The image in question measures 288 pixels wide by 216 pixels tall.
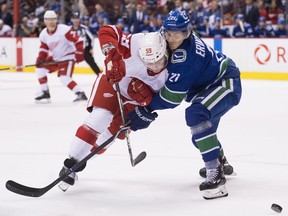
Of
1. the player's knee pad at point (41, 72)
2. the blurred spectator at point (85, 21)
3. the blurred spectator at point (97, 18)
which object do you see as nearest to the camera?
the player's knee pad at point (41, 72)

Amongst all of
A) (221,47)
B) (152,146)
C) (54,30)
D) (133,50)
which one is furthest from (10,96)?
(133,50)

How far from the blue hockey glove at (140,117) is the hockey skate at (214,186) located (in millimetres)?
399

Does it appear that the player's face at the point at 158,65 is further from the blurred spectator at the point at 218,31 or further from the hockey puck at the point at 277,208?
the blurred spectator at the point at 218,31

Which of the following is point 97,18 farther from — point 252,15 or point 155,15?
point 252,15

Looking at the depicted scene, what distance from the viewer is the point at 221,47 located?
10992mm

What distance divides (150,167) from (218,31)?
709 cm

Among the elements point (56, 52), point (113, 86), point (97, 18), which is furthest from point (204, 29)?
point (113, 86)

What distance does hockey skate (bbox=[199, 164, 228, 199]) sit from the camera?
3639 millimetres

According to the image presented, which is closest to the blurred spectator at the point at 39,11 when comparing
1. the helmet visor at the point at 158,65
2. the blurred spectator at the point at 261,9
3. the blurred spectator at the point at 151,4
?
the blurred spectator at the point at 151,4

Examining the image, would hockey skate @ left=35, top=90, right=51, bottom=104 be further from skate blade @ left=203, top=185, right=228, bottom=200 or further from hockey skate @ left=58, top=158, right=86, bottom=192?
skate blade @ left=203, top=185, right=228, bottom=200

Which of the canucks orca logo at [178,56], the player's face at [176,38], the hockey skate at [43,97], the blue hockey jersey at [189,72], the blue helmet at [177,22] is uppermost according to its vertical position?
the blue helmet at [177,22]

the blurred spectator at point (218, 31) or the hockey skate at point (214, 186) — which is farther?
the blurred spectator at point (218, 31)

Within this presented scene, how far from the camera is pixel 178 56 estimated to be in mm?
3533

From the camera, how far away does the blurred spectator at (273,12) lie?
11.5 meters
